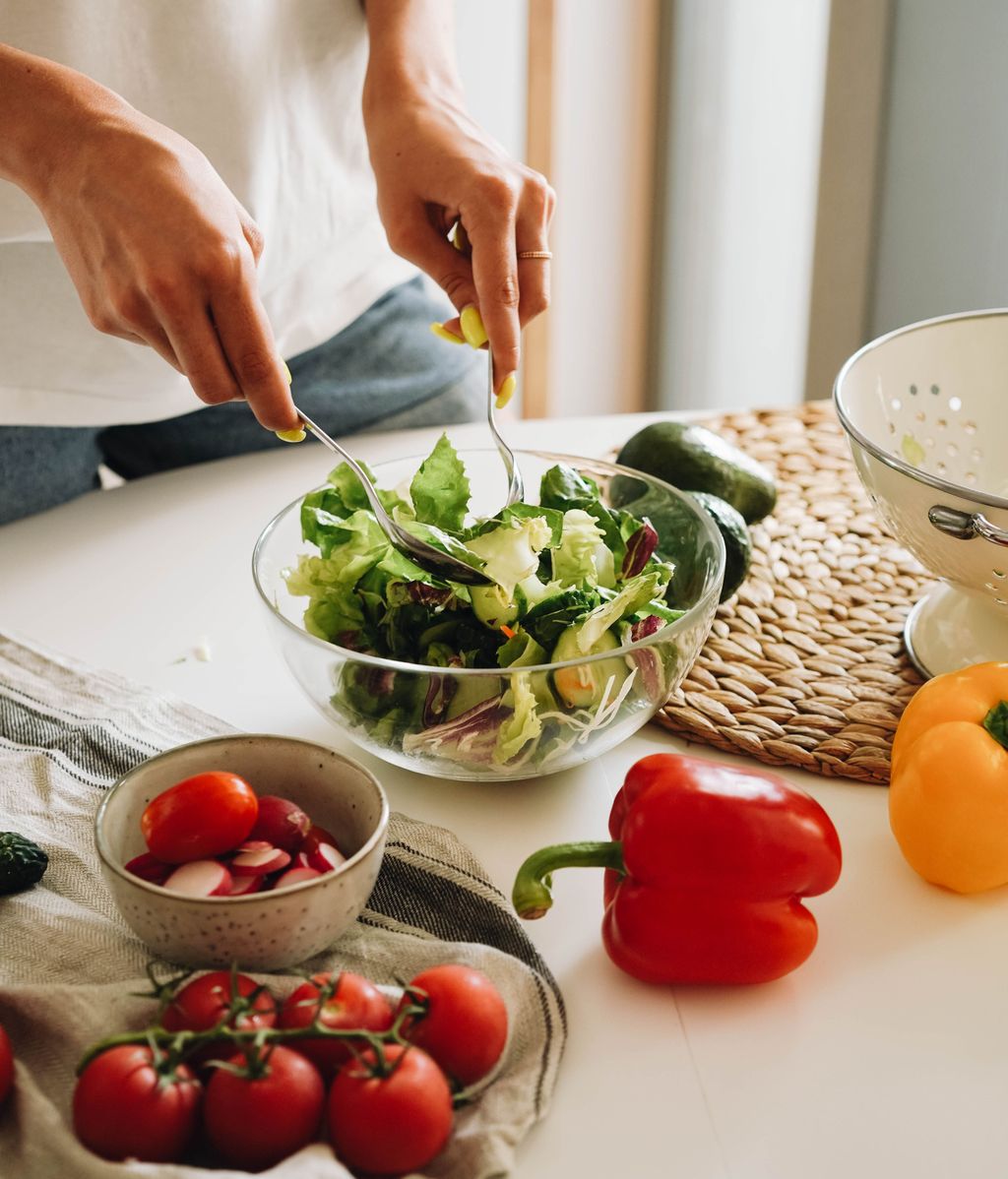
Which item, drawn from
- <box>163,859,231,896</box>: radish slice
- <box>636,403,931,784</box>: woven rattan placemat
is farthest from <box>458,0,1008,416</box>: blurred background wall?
<box>163,859,231,896</box>: radish slice

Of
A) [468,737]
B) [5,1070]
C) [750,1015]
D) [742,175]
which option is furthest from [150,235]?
[742,175]

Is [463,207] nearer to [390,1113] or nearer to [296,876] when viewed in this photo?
[296,876]

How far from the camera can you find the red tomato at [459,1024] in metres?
0.67

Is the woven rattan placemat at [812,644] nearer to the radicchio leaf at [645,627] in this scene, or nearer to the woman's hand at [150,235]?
the radicchio leaf at [645,627]

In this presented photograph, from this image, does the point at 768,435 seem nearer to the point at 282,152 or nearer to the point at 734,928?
the point at 282,152

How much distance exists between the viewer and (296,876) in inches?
29.1

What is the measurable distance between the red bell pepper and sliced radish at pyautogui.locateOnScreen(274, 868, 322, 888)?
12 cm

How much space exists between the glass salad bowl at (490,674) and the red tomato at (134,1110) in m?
0.30

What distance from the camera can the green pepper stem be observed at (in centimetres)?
78

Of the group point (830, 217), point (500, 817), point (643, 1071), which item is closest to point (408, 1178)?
point (643, 1071)

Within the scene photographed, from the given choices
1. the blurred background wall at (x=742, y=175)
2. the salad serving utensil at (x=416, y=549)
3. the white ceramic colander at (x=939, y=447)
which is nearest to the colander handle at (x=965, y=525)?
the white ceramic colander at (x=939, y=447)

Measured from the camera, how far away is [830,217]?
244cm

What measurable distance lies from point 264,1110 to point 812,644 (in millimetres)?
663

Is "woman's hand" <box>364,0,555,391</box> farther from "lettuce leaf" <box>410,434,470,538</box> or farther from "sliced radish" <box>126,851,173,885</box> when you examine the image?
"sliced radish" <box>126,851,173,885</box>
